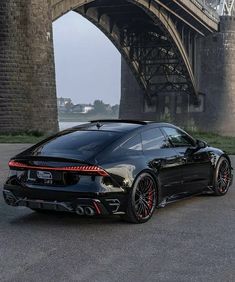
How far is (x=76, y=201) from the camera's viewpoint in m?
5.63

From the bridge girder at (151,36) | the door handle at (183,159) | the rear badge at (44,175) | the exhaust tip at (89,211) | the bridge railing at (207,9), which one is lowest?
the exhaust tip at (89,211)

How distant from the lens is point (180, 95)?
52.9 metres

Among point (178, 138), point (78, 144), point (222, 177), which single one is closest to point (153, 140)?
point (178, 138)

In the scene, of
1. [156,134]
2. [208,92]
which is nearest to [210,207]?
[156,134]

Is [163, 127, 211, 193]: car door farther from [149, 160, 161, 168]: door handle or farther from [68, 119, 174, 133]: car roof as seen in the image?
[149, 160, 161, 168]: door handle

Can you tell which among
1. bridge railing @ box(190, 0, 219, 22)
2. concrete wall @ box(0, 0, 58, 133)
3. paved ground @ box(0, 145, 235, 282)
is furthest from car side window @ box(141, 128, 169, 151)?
bridge railing @ box(190, 0, 219, 22)

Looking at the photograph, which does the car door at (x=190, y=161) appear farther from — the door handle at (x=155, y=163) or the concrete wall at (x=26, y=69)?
the concrete wall at (x=26, y=69)

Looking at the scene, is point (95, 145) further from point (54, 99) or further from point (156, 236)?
point (54, 99)

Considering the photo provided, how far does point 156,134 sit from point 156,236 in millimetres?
1715

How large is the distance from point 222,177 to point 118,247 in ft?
11.2

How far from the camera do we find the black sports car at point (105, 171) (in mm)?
5695

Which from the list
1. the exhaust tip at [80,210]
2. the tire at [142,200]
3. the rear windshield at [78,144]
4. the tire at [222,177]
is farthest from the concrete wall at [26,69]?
the exhaust tip at [80,210]

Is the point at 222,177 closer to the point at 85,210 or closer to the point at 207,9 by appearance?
the point at 85,210

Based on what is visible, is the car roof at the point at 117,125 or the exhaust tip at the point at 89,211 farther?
the car roof at the point at 117,125
